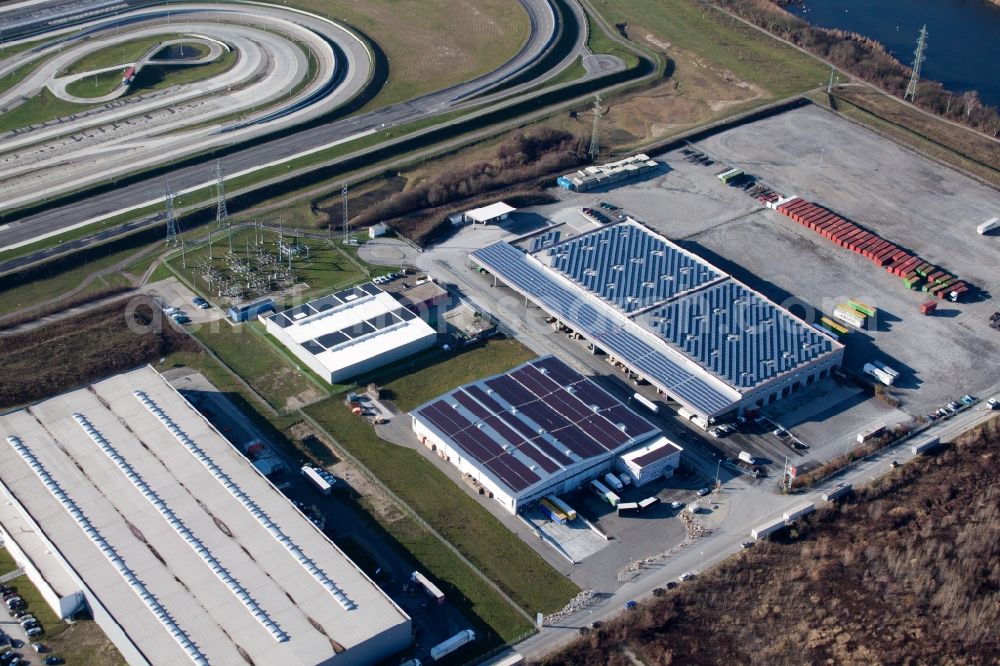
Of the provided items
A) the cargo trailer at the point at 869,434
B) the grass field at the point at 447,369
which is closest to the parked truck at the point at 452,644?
the grass field at the point at 447,369

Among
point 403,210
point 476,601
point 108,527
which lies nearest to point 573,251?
point 403,210

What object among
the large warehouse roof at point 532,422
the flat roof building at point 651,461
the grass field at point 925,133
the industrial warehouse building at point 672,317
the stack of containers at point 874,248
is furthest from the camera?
the grass field at point 925,133

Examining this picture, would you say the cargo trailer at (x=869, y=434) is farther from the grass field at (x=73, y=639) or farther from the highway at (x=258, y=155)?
the highway at (x=258, y=155)

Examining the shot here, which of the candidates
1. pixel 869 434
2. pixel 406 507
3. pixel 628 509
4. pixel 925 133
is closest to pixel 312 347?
pixel 406 507

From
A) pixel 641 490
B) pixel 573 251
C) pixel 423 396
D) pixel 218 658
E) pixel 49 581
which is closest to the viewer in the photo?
pixel 218 658

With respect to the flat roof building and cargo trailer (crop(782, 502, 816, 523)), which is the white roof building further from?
cargo trailer (crop(782, 502, 816, 523))

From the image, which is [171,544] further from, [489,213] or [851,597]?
[489,213]

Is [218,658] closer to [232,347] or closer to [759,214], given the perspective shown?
[232,347]
